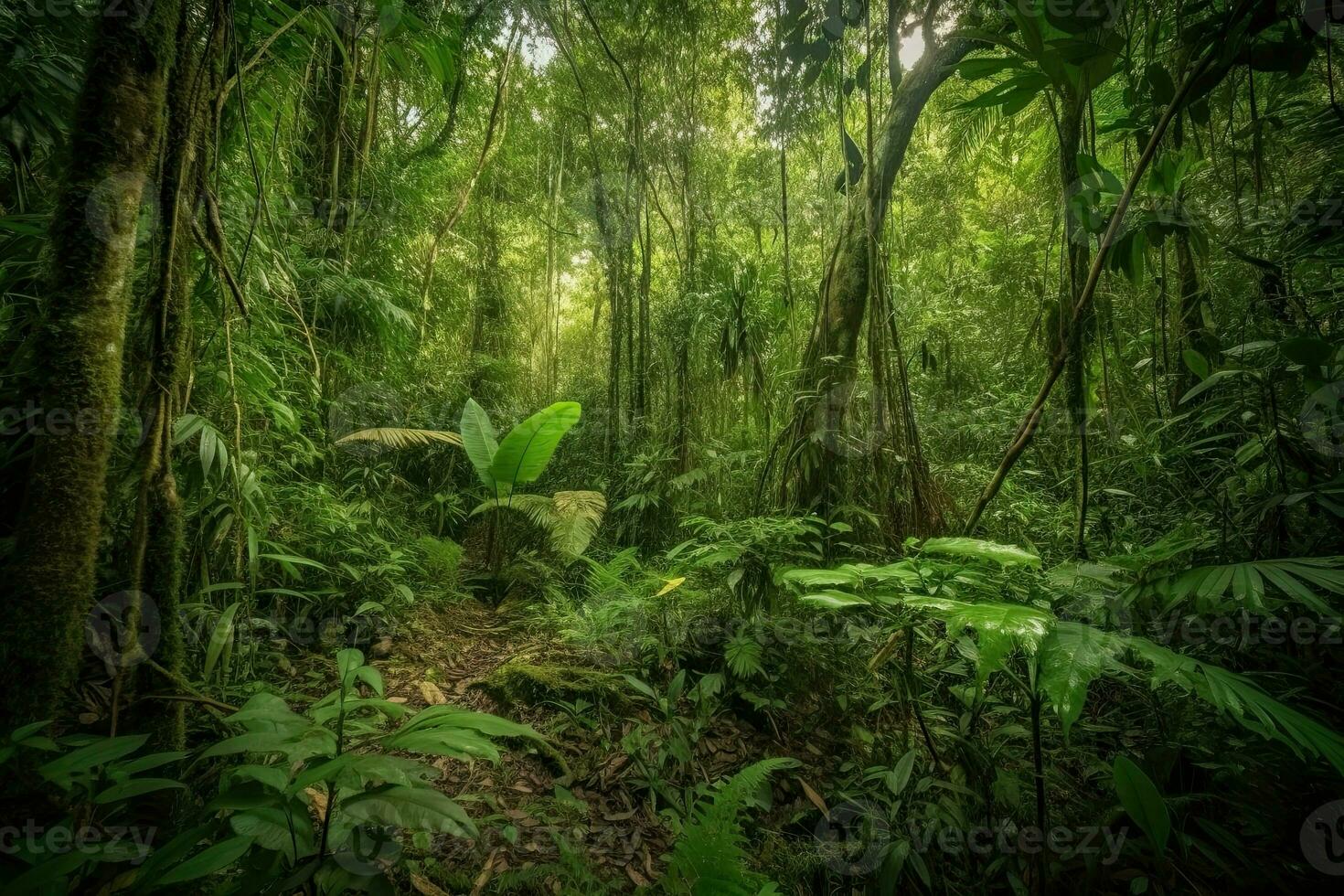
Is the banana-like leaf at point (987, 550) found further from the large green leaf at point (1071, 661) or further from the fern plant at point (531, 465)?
the fern plant at point (531, 465)

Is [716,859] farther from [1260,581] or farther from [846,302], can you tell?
[846,302]

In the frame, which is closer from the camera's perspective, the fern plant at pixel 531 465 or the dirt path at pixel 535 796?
the dirt path at pixel 535 796

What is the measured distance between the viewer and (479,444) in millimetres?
4035

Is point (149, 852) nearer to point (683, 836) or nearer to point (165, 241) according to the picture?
point (683, 836)

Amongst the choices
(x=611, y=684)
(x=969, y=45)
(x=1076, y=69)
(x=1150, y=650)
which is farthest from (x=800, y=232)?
(x=1150, y=650)

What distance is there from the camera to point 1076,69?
1308mm

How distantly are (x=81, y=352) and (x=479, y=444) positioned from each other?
300 centimetres

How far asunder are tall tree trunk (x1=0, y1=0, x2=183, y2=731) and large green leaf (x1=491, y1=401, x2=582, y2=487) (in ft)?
8.91

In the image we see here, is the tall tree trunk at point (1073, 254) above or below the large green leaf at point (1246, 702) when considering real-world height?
above

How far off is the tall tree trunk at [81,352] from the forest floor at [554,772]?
101 cm

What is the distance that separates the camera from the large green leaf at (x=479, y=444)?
13.0 ft

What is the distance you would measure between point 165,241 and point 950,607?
6.75 feet

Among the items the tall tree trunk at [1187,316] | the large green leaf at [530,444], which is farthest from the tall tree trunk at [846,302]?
the large green leaf at [530,444]

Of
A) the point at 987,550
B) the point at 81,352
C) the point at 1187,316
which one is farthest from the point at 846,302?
the point at 81,352
